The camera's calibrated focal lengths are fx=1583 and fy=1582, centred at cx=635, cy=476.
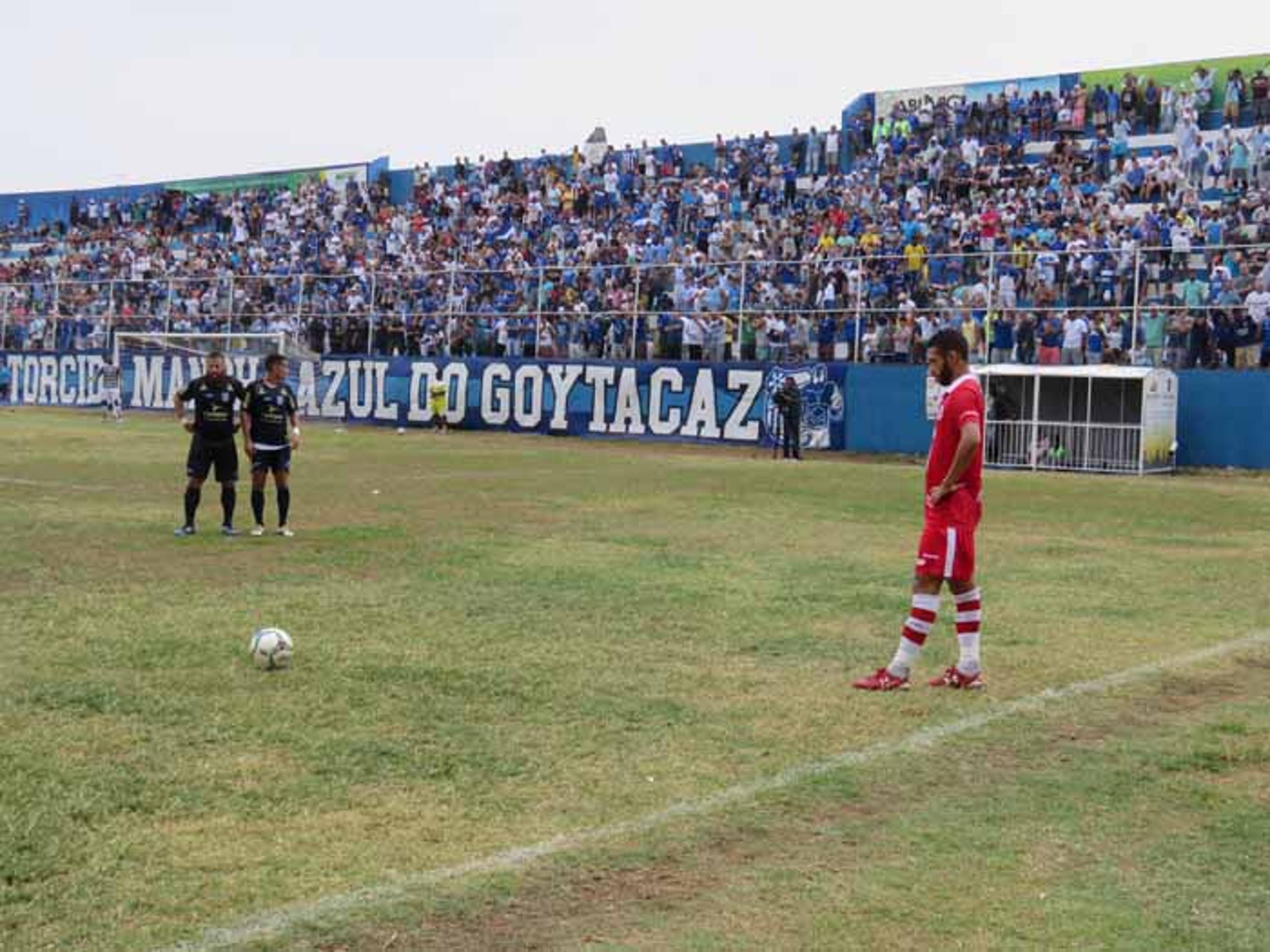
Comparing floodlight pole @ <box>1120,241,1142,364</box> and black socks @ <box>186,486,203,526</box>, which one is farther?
floodlight pole @ <box>1120,241,1142,364</box>

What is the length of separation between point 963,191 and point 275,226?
2671 centimetres

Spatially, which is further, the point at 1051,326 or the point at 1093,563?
the point at 1051,326

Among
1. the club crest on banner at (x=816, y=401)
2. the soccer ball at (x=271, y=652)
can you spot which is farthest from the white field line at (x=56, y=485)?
the club crest on banner at (x=816, y=401)

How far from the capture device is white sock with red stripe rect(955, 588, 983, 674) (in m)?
9.38

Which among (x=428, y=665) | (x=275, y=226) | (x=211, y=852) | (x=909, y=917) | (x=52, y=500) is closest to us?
(x=909, y=917)

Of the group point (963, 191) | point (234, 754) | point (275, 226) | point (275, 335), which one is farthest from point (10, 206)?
point (234, 754)

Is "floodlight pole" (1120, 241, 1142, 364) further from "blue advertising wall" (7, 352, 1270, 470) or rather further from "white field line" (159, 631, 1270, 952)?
"white field line" (159, 631, 1270, 952)

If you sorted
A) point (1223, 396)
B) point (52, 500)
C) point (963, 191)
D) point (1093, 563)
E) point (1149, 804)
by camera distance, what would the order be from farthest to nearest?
1. point (963, 191)
2. point (1223, 396)
3. point (52, 500)
4. point (1093, 563)
5. point (1149, 804)

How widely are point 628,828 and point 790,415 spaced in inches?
1137

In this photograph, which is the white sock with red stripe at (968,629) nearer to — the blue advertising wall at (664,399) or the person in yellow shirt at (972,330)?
the blue advertising wall at (664,399)

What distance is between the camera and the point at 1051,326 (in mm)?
32375

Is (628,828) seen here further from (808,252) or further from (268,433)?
(808,252)

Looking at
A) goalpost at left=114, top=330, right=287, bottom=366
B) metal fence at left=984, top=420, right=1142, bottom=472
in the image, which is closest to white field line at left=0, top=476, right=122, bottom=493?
metal fence at left=984, top=420, right=1142, bottom=472

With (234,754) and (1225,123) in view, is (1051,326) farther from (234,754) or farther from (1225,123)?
(234,754)
